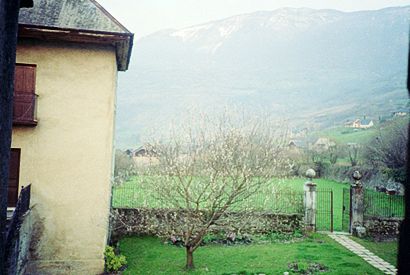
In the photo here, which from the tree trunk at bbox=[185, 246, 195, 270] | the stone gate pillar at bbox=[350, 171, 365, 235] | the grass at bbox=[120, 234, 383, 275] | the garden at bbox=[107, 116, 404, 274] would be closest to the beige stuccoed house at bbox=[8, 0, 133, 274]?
the garden at bbox=[107, 116, 404, 274]

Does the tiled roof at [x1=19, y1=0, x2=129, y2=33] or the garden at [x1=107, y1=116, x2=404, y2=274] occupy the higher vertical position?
the tiled roof at [x1=19, y1=0, x2=129, y2=33]

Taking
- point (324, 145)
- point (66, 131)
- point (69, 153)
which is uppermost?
point (324, 145)

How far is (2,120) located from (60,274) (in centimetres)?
1034

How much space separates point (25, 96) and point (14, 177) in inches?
92.8

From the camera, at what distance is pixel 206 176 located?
12117 millimetres

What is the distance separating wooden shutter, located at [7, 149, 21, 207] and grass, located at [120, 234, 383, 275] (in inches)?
153

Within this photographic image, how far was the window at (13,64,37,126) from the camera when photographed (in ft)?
36.0

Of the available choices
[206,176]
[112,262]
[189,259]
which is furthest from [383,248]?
[112,262]

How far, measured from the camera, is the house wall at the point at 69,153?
37.2 feet

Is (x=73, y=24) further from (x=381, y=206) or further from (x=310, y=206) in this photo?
(x=381, y=206)

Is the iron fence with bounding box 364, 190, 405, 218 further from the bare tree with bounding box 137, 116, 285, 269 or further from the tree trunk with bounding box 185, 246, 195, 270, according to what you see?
the tree trunk with bounding box 185, 246, 195, 270

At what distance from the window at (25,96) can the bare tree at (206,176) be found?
4.01 metres

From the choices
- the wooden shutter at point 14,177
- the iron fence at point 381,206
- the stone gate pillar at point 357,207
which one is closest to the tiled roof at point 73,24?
the wooden shutter at point 14,177

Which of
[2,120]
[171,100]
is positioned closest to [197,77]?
[171,100]
